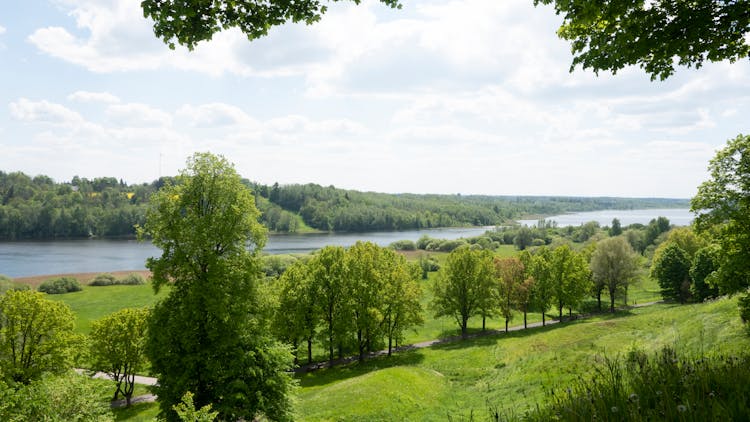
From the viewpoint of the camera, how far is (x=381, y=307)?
3947cm

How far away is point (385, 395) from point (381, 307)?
16609mm

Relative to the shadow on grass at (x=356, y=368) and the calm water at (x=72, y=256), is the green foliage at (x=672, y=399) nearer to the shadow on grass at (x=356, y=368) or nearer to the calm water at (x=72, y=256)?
the shadow on grass at (x=356, y=368)

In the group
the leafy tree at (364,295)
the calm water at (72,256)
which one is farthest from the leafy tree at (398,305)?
the calm water at (72,256)

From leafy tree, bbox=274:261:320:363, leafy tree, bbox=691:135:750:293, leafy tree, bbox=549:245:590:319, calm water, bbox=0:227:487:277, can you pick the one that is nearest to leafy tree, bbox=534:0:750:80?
leafy tree, bbox=691:135:750:293

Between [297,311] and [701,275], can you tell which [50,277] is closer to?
[297,311]

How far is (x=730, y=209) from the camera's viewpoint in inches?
763

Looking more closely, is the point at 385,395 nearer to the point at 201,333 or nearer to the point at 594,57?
the point at 201,333

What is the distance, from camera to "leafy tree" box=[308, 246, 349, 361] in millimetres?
37781

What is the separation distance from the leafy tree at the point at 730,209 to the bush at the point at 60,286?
8857 centimetres

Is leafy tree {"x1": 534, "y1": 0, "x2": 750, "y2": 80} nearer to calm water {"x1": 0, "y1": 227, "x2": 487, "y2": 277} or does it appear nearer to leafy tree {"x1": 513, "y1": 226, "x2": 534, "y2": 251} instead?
calm water {"x1": 0, "y1": 227, "x2": 487, "y2": 277}

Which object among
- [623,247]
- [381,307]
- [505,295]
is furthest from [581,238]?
[381,307]

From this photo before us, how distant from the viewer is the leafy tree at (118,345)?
33562 mm

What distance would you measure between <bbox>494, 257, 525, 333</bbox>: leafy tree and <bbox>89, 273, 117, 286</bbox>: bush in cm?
7118

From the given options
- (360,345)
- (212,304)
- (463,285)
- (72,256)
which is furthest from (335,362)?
(72,256)
